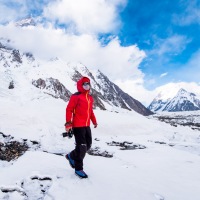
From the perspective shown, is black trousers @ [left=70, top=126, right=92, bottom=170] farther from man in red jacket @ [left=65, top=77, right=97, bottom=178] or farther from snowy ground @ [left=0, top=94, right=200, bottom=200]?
snowy ground @ [left=0, top=94, right=200, bottom=200]

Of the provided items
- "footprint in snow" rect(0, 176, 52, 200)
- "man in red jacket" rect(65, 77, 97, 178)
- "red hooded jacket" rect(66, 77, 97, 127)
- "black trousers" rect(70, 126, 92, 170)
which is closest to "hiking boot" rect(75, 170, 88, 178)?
"man in red jacket" rect(65, 77, 97, 178)

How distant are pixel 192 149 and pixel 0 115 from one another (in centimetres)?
1276

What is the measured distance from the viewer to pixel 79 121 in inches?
292

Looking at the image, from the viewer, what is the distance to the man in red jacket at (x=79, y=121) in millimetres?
7293

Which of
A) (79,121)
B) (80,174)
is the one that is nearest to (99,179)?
(80,174)

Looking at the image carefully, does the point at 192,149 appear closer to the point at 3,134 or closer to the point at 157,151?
the point at 157,151

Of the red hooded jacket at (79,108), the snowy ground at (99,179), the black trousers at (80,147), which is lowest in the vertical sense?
the snowy ground at (99,179)

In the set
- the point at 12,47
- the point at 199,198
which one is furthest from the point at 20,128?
the point at 12,47

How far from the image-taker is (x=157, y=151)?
1549 centimetres

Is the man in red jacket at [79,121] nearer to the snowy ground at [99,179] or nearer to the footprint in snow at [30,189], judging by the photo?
the snowy ground at [99,179]

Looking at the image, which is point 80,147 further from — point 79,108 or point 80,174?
point 79,108

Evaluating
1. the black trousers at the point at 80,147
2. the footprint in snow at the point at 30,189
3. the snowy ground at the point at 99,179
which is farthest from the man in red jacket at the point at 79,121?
the footprint in snow at the point at 30,189

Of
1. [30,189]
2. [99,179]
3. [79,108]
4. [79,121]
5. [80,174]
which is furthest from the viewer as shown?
[79,108]

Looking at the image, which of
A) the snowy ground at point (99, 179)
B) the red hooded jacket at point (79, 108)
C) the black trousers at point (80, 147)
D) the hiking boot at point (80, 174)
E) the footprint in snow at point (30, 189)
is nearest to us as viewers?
the footprint in snow at point (30, 189)
